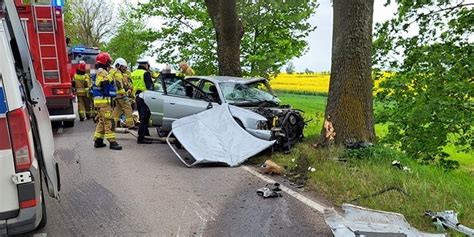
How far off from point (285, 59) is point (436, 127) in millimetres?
13130

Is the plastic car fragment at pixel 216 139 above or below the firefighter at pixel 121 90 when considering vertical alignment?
below

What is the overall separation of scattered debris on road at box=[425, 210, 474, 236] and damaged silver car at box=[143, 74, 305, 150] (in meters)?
3.59

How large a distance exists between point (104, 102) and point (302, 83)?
37.9 meters

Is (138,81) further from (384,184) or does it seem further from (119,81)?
(384,184)

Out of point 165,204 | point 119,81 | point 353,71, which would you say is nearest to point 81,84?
point 119,81

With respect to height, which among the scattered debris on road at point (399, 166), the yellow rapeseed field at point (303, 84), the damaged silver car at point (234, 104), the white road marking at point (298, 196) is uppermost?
the damaged silver car at point (234, 104)

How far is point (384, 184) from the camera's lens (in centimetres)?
543

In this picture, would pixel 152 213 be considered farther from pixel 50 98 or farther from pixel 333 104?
pixel 50 98

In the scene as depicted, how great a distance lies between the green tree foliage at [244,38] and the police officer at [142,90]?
11547 mm

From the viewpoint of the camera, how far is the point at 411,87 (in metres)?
11.4

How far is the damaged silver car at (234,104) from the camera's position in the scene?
304 inches

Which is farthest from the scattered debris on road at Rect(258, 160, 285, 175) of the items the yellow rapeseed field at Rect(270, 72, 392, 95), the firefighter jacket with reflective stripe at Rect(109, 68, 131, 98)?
the yellow rapeseed field at Rect(270, 72, 392, 95)

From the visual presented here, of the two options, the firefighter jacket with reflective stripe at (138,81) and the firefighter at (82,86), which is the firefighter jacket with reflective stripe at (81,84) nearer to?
the firefighter at (82,86)

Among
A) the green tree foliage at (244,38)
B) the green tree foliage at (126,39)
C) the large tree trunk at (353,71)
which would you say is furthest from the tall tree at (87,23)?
the large tree trunk at (353,71)
